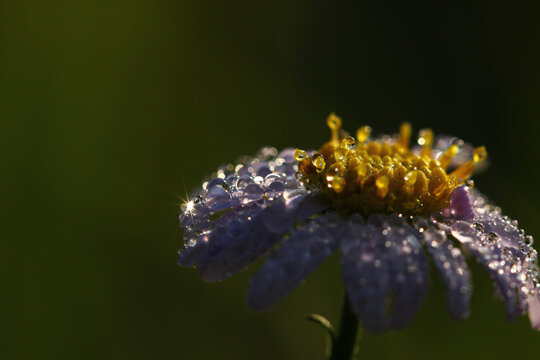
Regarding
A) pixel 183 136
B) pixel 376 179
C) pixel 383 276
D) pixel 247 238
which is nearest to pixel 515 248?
pixel 376 179

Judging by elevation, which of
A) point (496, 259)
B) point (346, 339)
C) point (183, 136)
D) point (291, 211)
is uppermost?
point (183, 136)

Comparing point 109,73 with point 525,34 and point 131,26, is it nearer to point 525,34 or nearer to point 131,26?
point 131,26

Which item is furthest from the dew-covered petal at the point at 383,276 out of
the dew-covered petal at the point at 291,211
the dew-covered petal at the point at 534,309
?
the dew-covered petal at the point at 534,309

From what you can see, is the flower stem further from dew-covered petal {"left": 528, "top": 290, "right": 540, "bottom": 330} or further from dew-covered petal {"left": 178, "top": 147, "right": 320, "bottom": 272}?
dew-covered petal {"left": 528, "top": 290, "right": 540, "bottom": 330}

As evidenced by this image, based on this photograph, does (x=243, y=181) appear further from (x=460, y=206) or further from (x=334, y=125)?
(x=460, y=206)

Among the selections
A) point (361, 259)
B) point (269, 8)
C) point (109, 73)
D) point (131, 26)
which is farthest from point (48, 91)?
point (361, 259)

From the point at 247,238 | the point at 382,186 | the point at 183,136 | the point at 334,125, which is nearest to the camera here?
the point at 247,238

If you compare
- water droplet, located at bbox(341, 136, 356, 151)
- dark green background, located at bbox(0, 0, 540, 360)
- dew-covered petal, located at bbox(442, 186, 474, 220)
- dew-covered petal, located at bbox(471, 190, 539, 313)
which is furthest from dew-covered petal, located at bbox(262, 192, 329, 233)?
dark green background, located at bbox(0, 0, 540, 360)
